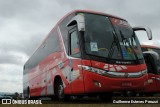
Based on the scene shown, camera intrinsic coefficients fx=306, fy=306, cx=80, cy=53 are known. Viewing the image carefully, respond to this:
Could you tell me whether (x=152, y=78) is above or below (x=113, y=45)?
below

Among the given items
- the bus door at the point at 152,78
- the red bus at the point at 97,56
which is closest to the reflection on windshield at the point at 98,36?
the red bus at the point at 97,56

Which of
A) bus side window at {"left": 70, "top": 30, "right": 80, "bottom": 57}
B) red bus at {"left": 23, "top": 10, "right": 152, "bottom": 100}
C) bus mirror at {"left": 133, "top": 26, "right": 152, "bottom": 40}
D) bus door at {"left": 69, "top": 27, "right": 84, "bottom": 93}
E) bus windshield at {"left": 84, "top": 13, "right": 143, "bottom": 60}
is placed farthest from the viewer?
bus mirror at {"left": 133, "top": 26, "right": 152, "bottom": 40}

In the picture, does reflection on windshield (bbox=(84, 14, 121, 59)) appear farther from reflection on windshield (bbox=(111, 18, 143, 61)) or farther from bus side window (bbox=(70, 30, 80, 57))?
bus side window (bbox=(70, 30, 80, 57))

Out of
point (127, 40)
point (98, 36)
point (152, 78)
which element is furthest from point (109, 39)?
point (152, 78)

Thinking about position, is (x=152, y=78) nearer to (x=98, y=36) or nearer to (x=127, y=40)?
(x=127, y=40)

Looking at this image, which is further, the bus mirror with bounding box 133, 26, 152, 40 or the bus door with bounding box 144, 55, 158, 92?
the bus door with bounding box 144, 55, 158, 92

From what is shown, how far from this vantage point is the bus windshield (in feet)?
33.9

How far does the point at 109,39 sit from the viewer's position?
10734 millimetres

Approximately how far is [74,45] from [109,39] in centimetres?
126

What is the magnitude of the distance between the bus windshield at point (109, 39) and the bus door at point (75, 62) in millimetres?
471

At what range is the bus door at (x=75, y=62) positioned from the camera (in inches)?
401

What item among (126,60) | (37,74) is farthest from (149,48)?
(126,60)

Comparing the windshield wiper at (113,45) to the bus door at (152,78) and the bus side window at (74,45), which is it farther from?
the bus door at (152,78)

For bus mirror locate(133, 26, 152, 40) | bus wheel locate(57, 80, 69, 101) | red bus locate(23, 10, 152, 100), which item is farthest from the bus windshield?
bus wheel locate(57, 80, 69, 101)
